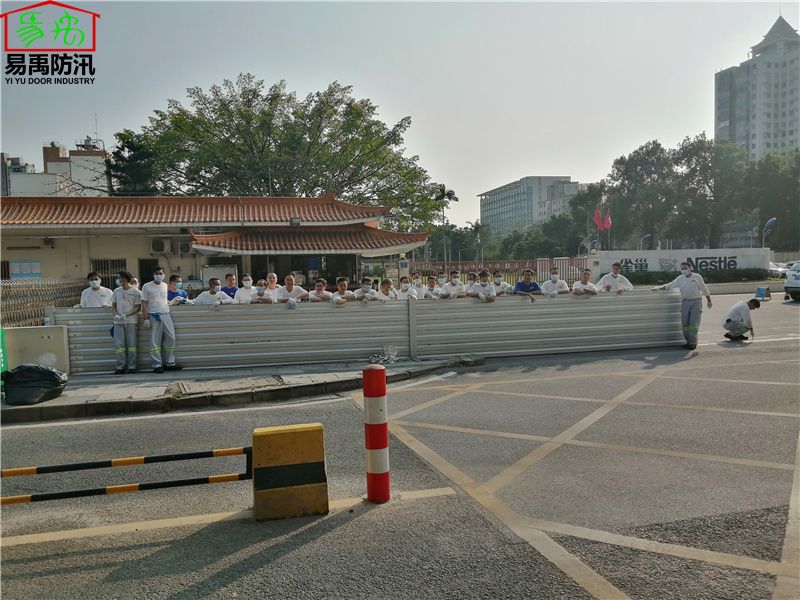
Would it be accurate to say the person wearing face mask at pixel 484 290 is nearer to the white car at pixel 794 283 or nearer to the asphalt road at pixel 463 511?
the asphalt road at pixel 463 511

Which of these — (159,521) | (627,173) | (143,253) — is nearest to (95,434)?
(159,521)

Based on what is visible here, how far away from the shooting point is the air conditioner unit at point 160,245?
2308 centimetres

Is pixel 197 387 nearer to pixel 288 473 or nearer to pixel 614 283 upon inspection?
pixel 288 473

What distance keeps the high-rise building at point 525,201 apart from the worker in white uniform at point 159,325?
140 m

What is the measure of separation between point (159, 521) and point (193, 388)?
457cm

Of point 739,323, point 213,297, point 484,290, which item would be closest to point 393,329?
point 484,290

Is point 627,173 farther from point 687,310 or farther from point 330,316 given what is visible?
point 330,316

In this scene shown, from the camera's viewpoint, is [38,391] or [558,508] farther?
[38,391]

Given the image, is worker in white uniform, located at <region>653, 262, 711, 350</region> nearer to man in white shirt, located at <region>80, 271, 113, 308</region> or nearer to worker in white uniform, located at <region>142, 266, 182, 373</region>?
worker in white uniform, located at <region>142, 266, 182, 373</region>

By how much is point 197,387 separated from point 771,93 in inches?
6735

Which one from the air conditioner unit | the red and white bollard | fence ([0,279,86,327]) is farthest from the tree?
the red and white bollard

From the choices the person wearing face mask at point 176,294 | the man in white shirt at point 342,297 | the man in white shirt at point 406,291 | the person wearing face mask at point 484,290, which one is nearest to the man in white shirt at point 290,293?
the man in white shirt at point 342,297

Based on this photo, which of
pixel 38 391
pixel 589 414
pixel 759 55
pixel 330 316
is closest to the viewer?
pixel 589 414

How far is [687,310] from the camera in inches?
497
